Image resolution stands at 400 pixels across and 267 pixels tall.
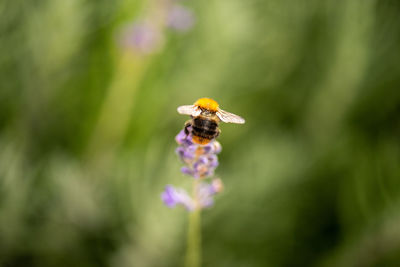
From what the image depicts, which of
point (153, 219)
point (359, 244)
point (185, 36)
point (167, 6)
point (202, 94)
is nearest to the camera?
point (153, 219)

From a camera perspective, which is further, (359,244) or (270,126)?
(270,126)

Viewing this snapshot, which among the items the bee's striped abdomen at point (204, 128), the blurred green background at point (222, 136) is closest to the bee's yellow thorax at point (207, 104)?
the bee's striped abdomen at point (204, 128)

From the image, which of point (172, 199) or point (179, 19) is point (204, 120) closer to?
point (172, 199)

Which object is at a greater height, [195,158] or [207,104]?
[207,104]

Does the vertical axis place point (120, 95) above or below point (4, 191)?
above

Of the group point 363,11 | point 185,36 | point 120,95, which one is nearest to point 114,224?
point 120,95

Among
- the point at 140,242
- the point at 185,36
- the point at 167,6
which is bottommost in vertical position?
the point at 140,242

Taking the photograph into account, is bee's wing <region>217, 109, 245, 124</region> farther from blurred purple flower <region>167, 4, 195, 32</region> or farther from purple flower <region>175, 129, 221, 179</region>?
blurred purple flower <region>167, 4, 195, 32</region>

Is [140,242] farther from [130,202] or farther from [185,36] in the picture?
[185,36]

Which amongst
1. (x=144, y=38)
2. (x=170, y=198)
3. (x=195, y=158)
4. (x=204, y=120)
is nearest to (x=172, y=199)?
(x=170, y=198)
